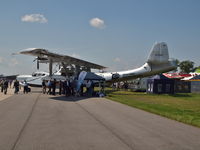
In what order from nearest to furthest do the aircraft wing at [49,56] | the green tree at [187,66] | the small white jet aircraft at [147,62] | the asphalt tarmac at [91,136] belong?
the asphalt tarmac at [91,136] < the aircraft wing at [49,56] < the small white jet aircraft at [147,62] < the green tree at [187,66]

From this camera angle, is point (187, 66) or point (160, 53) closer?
point (160, 53)

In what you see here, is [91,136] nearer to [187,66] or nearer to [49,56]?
[49,56]

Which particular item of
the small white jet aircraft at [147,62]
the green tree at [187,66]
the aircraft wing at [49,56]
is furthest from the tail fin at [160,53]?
the green tree at [187,66]

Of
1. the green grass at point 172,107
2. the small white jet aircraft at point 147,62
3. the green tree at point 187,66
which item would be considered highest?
the green tree at point 187,66

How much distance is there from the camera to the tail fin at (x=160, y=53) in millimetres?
28922

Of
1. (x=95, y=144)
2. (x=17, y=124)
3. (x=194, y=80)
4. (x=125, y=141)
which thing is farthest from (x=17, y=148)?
(x=194, y=80)

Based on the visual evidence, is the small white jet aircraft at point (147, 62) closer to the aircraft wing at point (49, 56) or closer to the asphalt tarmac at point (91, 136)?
the aircraft wing at point (49, 56)

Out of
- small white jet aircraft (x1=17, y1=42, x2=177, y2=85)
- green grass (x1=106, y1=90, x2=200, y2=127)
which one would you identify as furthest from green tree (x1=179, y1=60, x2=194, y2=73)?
green grass (x1=106, y1=90, x2=200, y2=127)

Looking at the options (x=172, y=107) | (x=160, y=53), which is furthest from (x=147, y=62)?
(x=172, y=107)

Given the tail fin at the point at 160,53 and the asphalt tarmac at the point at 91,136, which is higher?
the tail fin at the point at 160,53

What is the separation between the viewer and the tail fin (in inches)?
1139

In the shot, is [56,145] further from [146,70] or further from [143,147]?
[146,70]

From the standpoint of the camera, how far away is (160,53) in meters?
29.1

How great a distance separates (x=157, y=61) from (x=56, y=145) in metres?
25.0
